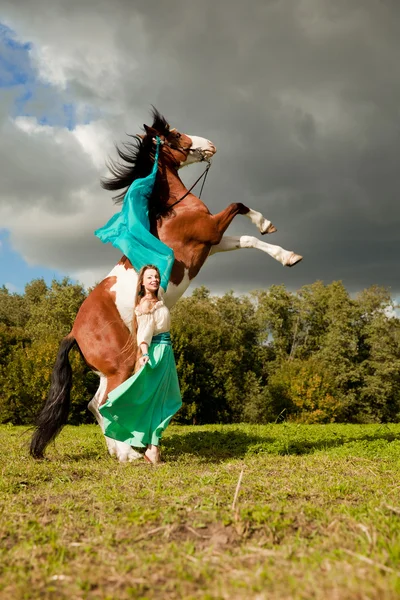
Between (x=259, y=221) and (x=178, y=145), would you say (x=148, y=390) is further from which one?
(x=178, y=145)

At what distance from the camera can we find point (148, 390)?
5.65 metres

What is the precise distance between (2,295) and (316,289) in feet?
80.0

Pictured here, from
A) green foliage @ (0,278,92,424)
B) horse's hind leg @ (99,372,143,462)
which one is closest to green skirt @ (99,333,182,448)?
horse's hind leg @ (99,372,143,462)

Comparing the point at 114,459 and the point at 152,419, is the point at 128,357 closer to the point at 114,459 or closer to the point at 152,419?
the point at 152,419

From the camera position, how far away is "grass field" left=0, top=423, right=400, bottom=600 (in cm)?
192

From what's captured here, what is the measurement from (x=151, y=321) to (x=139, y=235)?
3.65 ft

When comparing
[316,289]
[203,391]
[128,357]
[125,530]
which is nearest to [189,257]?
[128,357]

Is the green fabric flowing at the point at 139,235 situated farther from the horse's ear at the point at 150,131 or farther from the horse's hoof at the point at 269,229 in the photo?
the horse's hoof at the point at 269,229

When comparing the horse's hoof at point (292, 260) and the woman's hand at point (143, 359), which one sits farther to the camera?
the horse's hoof at point (292, 260)

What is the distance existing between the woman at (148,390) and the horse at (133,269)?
27cm

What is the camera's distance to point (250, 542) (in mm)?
2426

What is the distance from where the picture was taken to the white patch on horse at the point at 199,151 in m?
6.97

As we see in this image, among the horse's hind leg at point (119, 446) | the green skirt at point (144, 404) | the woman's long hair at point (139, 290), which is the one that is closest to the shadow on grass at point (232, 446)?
the horse's hind leg at point (119, 446)

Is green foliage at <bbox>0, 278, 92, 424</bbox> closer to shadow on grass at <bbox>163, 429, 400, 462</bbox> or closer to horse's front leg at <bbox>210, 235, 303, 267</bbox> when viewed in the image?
shadow on grass at <bbox>163, 429, 400, 462</bbox>
